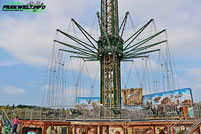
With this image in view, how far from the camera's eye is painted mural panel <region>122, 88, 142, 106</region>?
118ft

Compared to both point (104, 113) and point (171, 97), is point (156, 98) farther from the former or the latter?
point (104, 113)

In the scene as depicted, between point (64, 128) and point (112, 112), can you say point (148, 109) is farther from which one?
point (64, 128)

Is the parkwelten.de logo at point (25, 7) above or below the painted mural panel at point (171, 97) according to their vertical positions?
above

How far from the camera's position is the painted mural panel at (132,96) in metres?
35.9

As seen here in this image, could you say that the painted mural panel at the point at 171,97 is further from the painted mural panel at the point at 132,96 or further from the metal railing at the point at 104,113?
the metal railing at the point at 104,113

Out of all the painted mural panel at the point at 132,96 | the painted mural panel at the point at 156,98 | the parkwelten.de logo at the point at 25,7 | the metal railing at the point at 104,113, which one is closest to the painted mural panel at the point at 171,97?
the painted mural panel at the point at 156,98

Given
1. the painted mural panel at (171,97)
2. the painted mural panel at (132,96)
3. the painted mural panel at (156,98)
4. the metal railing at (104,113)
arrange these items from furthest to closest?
the painted mural panel at (132,96) → the painted mural panel at (156,98) → the painted mural panel at (171,97) → the metal railing at (104,113)

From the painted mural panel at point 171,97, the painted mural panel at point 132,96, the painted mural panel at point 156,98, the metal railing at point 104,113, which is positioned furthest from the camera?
the painted mural panel at point 132,96

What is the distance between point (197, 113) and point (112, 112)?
311 inches

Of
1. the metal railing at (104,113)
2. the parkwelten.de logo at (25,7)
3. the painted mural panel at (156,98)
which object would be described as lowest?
the metal railing at (104,113)

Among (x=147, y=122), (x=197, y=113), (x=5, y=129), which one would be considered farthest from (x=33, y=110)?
(x=197, y=113)

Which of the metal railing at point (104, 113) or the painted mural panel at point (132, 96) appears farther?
the painted mural panel at point (132, 96)

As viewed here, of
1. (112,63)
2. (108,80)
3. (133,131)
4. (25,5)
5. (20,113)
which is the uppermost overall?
(25,5)

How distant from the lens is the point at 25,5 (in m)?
21.4
